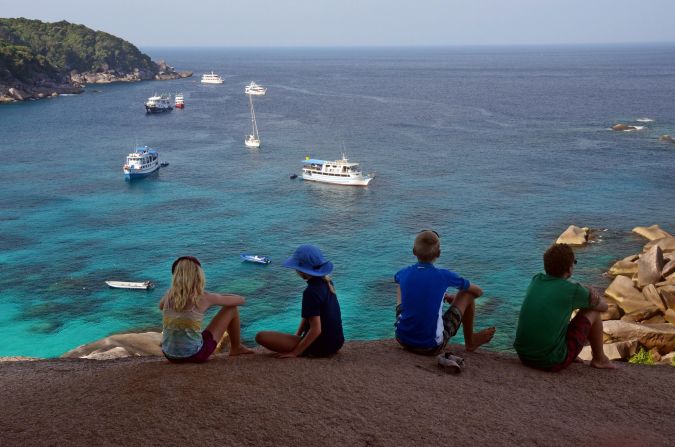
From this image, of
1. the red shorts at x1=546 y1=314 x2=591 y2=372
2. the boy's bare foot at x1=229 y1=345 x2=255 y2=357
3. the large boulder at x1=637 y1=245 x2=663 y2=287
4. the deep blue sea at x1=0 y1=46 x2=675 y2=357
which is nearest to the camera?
the red shorts at x1=546 y1=314 x2=591 y2=372

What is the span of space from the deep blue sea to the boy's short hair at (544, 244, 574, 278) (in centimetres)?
1941

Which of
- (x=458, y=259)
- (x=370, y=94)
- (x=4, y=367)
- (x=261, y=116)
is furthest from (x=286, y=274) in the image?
(x=370, y=94)

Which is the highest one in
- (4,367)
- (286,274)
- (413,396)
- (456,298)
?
(456,298)

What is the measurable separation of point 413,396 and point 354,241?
33.0 metres

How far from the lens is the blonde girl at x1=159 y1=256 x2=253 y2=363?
6.97 m

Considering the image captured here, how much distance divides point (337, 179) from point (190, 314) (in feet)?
159

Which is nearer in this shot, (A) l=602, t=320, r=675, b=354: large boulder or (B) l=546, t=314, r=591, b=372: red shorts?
(B) l=546, t=314, r=591, b=372: red shorts

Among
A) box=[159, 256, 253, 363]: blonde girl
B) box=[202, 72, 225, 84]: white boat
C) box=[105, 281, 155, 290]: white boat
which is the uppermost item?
box=[159, 256, 253, 363]: blonde girl

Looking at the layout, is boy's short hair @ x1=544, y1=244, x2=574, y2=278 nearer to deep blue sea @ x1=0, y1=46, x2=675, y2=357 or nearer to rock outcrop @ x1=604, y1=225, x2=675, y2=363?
rock outcrop @ x1=604, y1=225, x2=675, y2=363

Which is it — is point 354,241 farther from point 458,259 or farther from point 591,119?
point 591,119

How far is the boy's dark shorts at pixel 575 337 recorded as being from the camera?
762cm

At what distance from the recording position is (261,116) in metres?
97.1

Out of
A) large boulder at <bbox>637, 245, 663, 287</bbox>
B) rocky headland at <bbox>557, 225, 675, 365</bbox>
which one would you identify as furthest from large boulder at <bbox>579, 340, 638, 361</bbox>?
large boulder at <bbox>637, 245, 663, 287</bbox>

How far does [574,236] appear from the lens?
37875 mm
